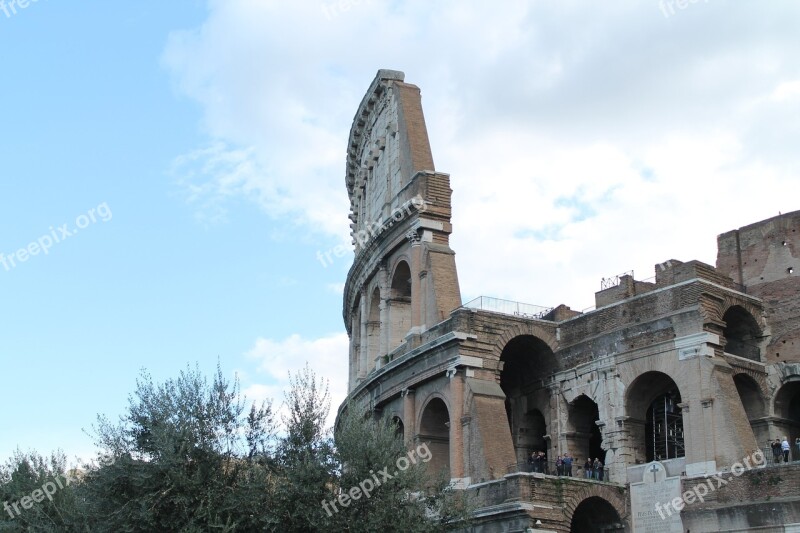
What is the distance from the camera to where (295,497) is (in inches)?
910

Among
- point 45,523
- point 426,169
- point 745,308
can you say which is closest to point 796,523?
point 745,308

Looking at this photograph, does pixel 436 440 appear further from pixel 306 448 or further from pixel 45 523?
pixel 45 523

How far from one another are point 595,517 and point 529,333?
19.0ft

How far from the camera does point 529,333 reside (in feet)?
105

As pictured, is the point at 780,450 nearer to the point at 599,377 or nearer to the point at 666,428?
the point at 666,428

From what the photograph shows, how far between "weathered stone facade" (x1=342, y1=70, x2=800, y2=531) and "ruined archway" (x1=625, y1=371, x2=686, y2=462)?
0.04 m

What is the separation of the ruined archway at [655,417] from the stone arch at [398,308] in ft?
32.9

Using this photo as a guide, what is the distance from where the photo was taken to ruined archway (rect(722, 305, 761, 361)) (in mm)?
30219

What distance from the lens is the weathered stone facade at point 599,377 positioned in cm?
2716

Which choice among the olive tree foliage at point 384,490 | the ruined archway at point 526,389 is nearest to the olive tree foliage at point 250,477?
the olive tree foliage at point 384,490

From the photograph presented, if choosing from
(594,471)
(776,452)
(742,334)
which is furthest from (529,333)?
(776,452)

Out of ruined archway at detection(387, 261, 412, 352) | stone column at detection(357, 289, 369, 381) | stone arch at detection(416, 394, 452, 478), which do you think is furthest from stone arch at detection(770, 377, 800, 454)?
stone column at detection(357, 289, 369, 381)

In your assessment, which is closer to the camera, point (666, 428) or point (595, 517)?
point (666, 428)

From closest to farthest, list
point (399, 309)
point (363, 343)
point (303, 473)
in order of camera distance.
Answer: point (303, 473)
point (399, 309)
point (363, 343)
